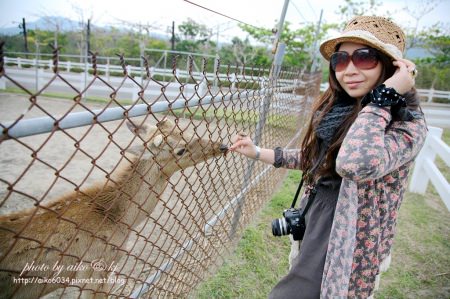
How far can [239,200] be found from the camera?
3332 mm

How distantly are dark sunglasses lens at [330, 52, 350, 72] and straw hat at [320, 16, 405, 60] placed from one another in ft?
0.25

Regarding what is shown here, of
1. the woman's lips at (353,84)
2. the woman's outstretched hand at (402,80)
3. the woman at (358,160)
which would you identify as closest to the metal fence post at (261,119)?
the woman at (358,160)

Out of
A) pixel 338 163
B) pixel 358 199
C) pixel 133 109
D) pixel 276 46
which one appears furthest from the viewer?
pixel 276 46

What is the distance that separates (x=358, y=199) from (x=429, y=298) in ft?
9.02

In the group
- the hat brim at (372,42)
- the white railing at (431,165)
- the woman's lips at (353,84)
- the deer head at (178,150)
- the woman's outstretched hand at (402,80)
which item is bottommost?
the white railing at (431,165)

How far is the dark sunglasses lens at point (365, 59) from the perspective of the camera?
5.22 feet

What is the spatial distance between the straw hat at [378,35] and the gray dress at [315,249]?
2.31 ft

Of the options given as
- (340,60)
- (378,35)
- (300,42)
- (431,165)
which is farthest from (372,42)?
(300,42)

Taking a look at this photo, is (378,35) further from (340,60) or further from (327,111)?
(327,111)

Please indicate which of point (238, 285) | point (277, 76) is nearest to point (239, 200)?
point (238, 285)

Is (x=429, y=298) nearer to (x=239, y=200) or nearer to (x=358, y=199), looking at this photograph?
(x=239, y=200)

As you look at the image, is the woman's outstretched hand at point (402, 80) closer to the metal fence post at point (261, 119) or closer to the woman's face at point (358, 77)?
the woman's face at point (358, 77)

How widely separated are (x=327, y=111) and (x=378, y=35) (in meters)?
0.46

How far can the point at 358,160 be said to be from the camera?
1.35 meters
